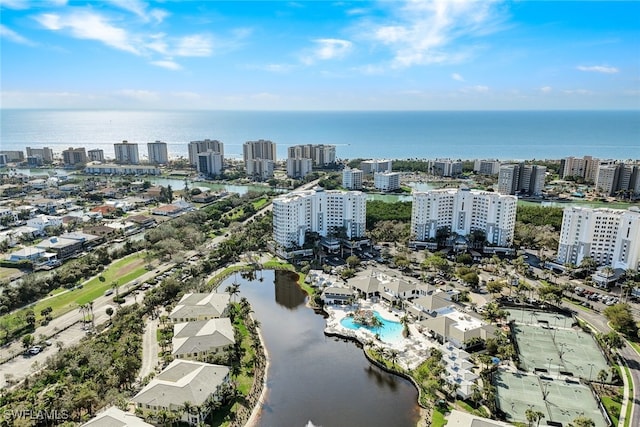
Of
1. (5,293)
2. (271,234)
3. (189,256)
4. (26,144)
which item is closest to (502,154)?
(271,234)

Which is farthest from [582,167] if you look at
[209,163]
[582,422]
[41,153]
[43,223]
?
[41,153]

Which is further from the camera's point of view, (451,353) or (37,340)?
(37,340)

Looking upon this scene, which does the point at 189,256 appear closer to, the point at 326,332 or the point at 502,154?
the point at 326,332

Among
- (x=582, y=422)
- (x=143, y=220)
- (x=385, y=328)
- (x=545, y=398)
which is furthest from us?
(x=143, y=220)

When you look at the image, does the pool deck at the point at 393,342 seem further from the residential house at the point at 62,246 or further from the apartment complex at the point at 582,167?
the apartment complex at the point at 582,167

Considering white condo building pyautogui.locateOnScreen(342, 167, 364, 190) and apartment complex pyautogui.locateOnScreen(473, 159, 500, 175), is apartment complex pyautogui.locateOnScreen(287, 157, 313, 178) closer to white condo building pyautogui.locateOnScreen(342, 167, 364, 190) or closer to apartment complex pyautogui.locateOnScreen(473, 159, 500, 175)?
white condo building pyautogui.locateOnScreen(342, 167, 364, 190)

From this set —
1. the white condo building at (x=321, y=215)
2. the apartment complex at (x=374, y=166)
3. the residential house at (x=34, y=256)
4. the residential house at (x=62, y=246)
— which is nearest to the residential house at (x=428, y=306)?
the white condo building at (x=321, y=215)

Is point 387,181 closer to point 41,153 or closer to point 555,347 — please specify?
point 555,347
